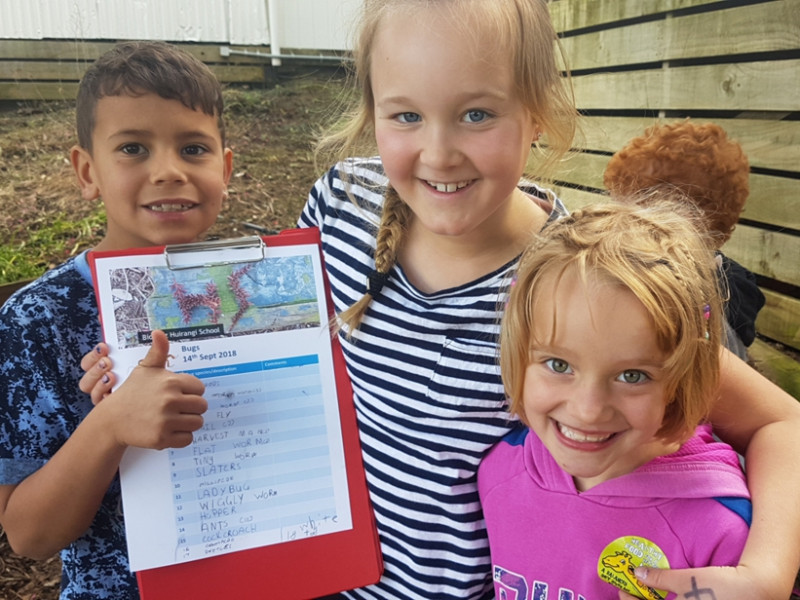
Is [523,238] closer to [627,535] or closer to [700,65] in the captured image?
[627,535]

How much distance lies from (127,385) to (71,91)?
3.51 m

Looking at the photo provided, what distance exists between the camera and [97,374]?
4.12ft

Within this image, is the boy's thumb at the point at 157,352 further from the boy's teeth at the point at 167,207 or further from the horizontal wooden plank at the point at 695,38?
the horizontal wooden plank at the point at 695,38

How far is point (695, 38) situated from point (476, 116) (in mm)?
3120

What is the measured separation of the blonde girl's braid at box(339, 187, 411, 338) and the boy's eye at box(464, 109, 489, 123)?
31 centimetres

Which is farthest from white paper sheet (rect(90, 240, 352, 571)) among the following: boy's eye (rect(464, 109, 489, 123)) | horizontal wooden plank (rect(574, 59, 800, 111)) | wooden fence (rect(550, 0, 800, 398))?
horizontal wooden plank (rect(574, 59, 800, 111))

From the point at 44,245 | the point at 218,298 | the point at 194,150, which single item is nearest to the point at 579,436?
the point at 218,298

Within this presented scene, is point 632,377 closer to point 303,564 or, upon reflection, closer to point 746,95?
point 303,564

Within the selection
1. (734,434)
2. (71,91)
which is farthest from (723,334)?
(71,91)

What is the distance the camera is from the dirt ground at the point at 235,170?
12.8ft

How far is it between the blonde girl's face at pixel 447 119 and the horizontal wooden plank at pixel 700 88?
2574 millimetres

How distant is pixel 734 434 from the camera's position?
1.28 metres

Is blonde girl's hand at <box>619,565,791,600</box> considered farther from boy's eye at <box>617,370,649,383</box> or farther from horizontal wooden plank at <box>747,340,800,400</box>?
horizontal wooden plank at <box>747,340,800,400</box>

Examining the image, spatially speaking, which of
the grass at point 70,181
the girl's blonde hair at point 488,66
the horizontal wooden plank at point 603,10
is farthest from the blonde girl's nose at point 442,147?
the horizontal wooden plank at point 603,10
